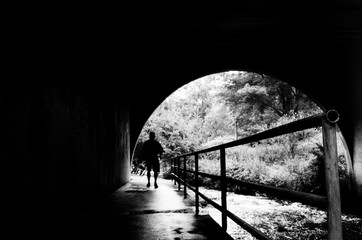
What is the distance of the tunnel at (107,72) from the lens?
2.78 metres

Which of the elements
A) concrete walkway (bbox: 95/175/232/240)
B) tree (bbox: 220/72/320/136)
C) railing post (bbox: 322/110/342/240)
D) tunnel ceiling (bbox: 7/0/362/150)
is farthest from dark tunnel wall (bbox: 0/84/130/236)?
tree (bbox: 220/72/320/136)

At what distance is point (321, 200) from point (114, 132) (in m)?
7.39

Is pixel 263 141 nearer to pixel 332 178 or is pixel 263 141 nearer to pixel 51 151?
pixel 51 151

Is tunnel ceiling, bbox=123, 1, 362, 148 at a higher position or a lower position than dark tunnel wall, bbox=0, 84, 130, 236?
higher

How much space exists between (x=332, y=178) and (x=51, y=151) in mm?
3137

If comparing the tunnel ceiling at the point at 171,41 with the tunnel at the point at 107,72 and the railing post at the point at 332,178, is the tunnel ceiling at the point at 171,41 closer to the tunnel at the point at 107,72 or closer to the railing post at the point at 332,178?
the tunnel at the point at 107,72

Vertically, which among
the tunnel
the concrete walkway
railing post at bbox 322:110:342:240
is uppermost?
the tunnel

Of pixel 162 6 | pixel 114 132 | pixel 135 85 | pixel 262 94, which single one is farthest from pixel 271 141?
pixel 162 6

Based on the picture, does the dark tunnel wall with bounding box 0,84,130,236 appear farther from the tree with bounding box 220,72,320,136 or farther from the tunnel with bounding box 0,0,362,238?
the tree with bounding box 220,72,320,136

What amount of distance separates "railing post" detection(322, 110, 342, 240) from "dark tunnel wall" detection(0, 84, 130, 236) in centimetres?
229

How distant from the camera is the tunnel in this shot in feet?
9.12

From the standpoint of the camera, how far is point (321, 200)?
117 centimetres

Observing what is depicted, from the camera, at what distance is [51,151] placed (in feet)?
11.5

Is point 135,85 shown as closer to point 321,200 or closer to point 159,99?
point 159,99
